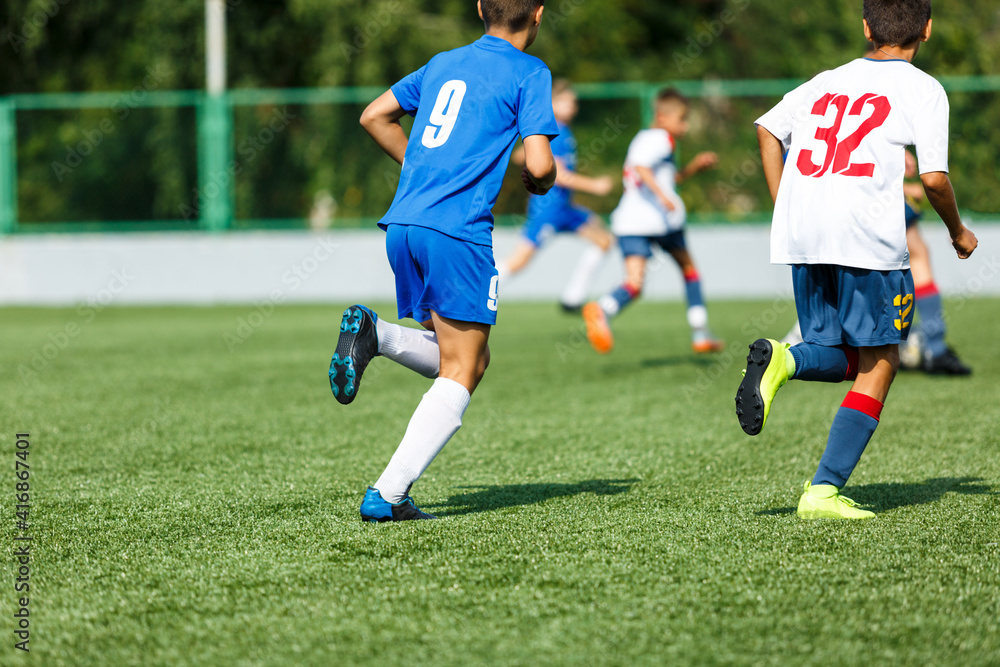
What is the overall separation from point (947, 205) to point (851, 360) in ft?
1.92

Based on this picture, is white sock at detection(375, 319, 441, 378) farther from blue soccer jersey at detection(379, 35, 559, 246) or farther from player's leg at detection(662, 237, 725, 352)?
player's leg at detection(662, 237, 725, 352)

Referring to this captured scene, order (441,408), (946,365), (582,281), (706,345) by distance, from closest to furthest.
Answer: (441,408) → (946,365) → (706,345) → (582,281)

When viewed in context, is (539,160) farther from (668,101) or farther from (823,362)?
(668,101)

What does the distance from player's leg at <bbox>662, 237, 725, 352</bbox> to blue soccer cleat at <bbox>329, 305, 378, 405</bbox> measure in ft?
15.6

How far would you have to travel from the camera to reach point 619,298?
7.70m

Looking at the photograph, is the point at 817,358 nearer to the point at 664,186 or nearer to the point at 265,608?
the point at 265,608

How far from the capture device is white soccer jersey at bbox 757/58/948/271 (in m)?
3.31

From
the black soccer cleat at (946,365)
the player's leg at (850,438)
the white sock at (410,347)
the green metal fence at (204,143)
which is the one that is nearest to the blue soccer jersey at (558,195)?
the black soccer cleat at (946,365)

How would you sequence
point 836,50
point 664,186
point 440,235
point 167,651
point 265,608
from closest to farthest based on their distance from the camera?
point 167,651
point 265,608
point 440,235
point 664,186
point 836,50

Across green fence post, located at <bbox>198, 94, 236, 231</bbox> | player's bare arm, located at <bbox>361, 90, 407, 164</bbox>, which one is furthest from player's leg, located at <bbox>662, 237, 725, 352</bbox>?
green fence post, located at <bbox>198, 94, 236, 231</bbox>

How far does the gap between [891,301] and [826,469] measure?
0.56 meters

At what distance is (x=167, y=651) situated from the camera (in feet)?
7.58


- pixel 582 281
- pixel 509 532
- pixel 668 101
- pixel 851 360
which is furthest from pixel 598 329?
pixel 509 532

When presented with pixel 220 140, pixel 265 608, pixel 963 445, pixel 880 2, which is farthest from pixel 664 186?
pixel 220 140
